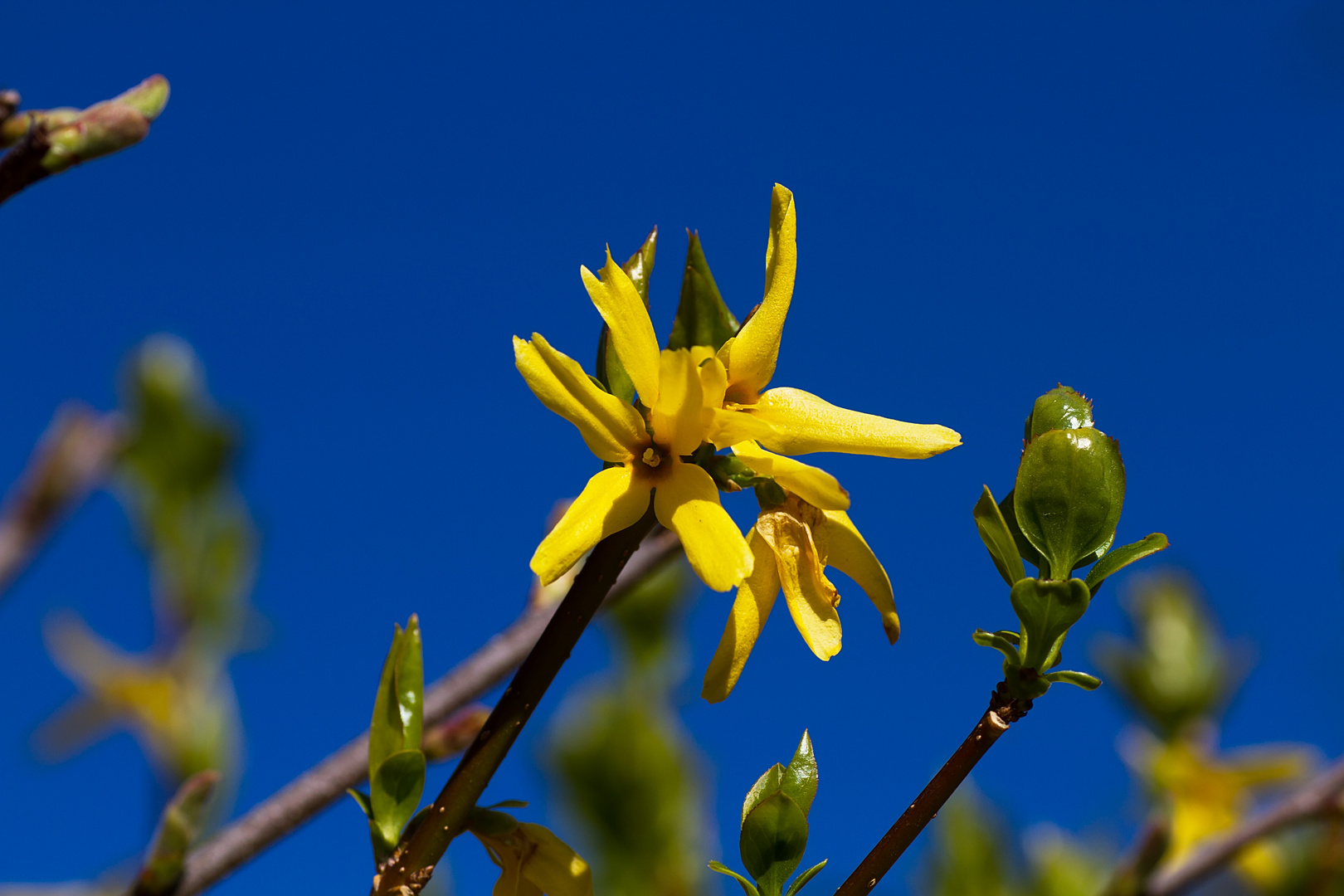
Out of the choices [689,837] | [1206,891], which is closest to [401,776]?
[689,837]

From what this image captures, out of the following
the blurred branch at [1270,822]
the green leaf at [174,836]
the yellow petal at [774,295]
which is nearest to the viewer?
the yellow petal at [774,295]

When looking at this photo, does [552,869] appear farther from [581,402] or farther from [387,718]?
[581,402]

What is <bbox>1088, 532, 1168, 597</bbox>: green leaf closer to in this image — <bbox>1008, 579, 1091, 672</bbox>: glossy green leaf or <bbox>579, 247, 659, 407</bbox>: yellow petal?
<bbox>1008, 579, 1091, 672</bbox>: glossy green leaf

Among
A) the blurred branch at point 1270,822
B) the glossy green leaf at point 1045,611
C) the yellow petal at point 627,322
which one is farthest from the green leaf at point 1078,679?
the blurred branch at point 1270,822

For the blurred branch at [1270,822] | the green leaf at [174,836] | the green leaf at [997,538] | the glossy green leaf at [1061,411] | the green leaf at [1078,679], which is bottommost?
the green leaf at [174,836]

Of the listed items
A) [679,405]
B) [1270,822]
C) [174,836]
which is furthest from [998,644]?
[1270,822]

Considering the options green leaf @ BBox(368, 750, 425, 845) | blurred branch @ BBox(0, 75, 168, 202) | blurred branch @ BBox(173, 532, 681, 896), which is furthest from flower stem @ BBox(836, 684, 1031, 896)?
blurred branch @ BBox(0, 75, 168, 202)

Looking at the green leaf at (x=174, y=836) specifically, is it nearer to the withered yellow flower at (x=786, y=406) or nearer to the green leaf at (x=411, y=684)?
the green leaf at (x=411, y=684)
